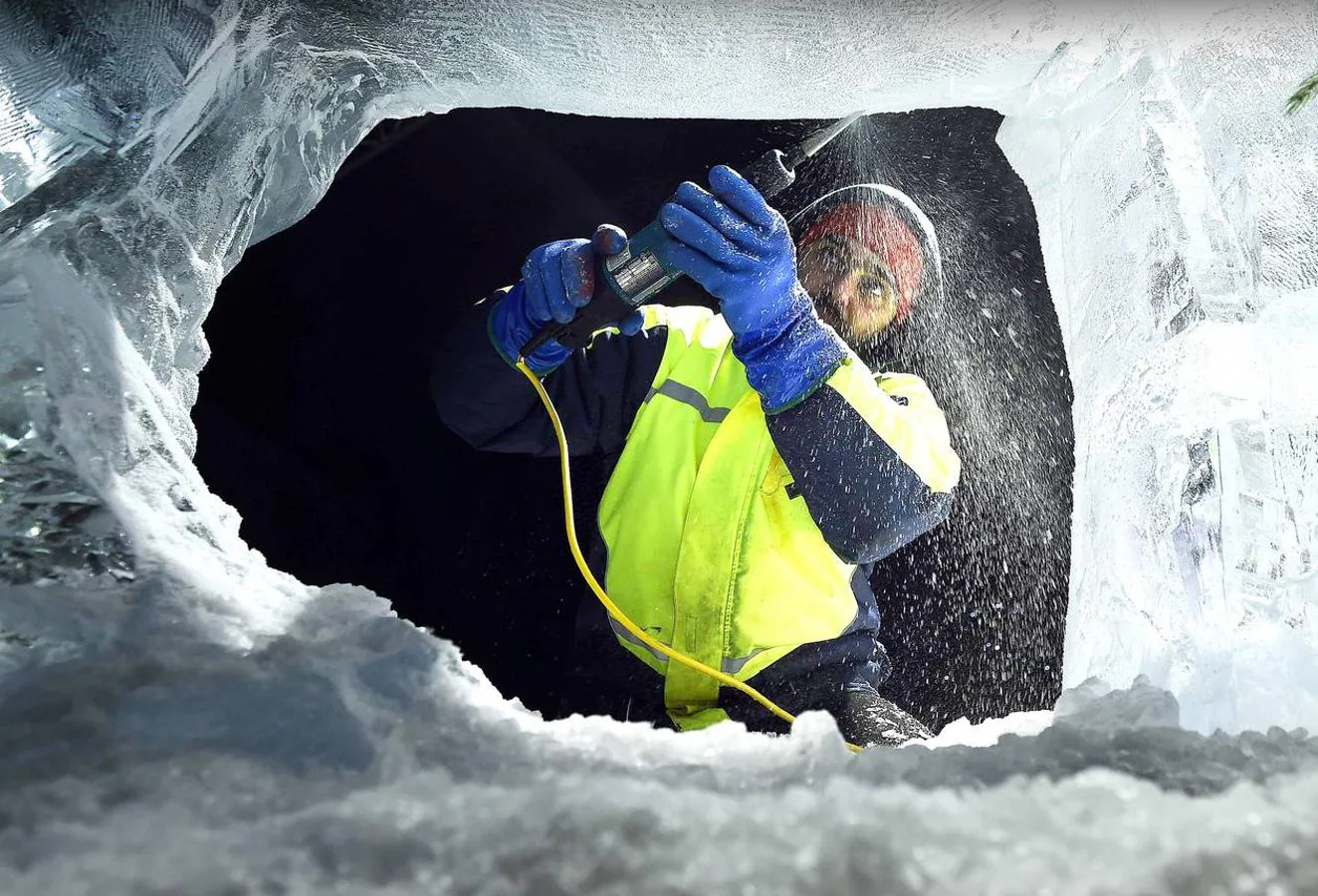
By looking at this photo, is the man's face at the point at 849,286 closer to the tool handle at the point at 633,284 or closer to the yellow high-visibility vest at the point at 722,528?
the yellow high-visibility vest at the point at 722,528

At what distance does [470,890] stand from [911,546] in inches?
95.9

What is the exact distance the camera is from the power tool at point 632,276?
1.44 m

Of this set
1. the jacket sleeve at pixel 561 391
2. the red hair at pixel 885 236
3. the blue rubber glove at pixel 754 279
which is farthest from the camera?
the red hair at pixel 885 236

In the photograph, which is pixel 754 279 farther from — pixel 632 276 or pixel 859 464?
pixel 859 464

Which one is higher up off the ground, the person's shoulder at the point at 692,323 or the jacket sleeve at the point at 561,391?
the person's shoulder at the point at 692,323

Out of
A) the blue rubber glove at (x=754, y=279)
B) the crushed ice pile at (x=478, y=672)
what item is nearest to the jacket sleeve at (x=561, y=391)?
the blue rubber glove at (x=754, y=279)

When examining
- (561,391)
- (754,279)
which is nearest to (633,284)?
(754,279)

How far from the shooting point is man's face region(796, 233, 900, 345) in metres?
1.92

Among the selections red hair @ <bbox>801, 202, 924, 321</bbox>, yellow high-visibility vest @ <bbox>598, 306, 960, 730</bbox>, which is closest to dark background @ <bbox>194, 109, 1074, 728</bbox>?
red hair @ <bbox>801, 202, 924, 321</bbox>

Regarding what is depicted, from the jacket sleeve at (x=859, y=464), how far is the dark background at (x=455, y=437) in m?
1.01

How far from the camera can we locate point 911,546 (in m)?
2.72

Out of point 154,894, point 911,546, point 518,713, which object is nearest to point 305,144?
point 518,713

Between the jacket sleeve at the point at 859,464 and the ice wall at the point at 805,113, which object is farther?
the jacket sleeve at the point at 859,464

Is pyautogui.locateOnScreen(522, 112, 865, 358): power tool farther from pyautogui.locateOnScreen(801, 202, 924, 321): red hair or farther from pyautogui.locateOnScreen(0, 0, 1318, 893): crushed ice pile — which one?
pyautogui.locateOnScreen(801, 202, 924, 321): red hair
